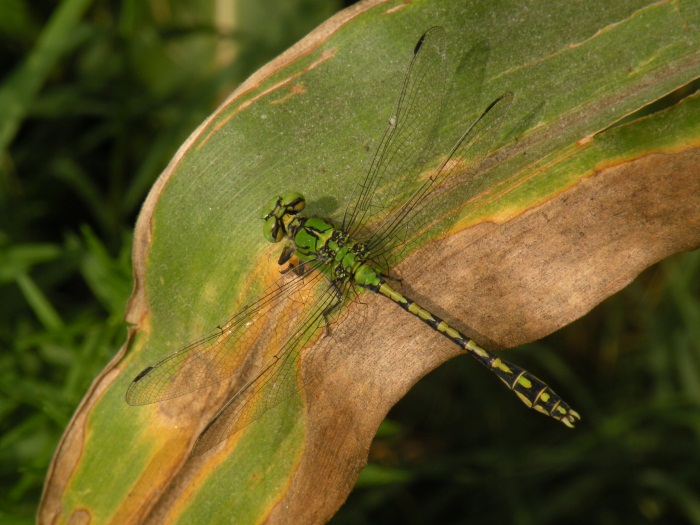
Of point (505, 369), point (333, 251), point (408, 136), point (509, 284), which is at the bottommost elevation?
point (505, 369)

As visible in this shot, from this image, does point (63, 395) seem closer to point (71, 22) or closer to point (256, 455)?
point (256, 455)

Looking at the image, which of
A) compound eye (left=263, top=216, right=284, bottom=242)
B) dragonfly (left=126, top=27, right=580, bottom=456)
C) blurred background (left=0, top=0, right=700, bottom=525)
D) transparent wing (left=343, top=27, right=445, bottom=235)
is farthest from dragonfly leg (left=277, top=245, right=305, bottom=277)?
blurred background (left=0, top=0, right=700, bottom=525)

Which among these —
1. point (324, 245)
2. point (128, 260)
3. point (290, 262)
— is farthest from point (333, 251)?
point (128, 260)

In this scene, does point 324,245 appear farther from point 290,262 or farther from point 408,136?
point 408,136

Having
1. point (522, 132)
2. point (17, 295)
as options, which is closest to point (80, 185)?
point (17, 295)

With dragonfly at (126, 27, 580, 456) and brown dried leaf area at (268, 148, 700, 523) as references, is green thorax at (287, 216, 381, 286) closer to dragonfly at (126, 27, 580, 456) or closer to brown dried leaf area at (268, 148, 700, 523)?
dragonfly at (126, 27, 580, 456)

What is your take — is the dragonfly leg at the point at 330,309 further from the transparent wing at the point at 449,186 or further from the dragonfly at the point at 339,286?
the transparent wing at the point at 449,186
